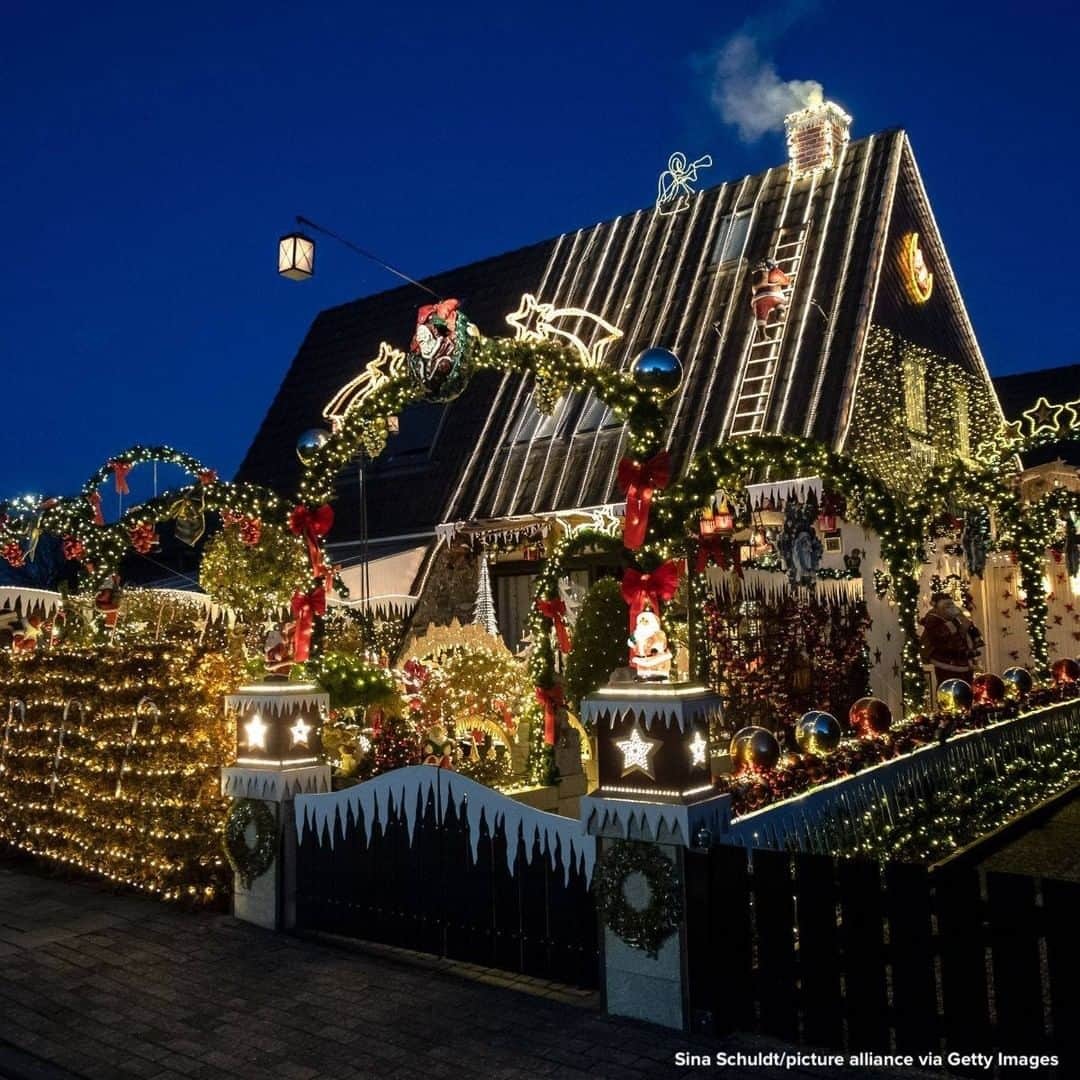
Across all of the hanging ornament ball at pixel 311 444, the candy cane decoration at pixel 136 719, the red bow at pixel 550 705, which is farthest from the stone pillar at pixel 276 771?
the hanging ornament ball at pixel 311 444

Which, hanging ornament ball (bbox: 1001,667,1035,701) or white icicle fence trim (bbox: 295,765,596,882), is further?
hanging ornament ball (bbox: 1001,667,1035,701)

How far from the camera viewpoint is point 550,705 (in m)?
8.96

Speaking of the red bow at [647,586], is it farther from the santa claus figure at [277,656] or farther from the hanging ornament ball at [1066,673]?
the hanging ornament ball at [1066,673]

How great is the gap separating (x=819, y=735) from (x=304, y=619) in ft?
14.5

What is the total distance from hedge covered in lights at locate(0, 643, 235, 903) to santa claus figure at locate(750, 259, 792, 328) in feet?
34.7

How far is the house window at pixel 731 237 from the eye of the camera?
1797cm

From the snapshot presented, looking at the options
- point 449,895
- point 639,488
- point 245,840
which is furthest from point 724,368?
point 449,895

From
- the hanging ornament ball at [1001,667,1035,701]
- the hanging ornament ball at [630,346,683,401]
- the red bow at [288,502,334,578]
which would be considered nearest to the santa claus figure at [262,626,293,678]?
the red bow at [288,502,334,578]

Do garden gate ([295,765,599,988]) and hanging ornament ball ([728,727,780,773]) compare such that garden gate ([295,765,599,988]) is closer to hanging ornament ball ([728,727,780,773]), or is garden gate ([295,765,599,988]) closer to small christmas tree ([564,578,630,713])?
hanging ornament ball ([728,727,780,773])

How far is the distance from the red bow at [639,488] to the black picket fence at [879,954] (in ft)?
7.67

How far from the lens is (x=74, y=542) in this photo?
11773mm

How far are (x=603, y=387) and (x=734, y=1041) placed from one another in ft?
15.9

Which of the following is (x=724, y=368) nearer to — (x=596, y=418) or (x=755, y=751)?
(x=596, y=418)

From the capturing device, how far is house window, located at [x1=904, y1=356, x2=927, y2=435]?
16.4 metres
